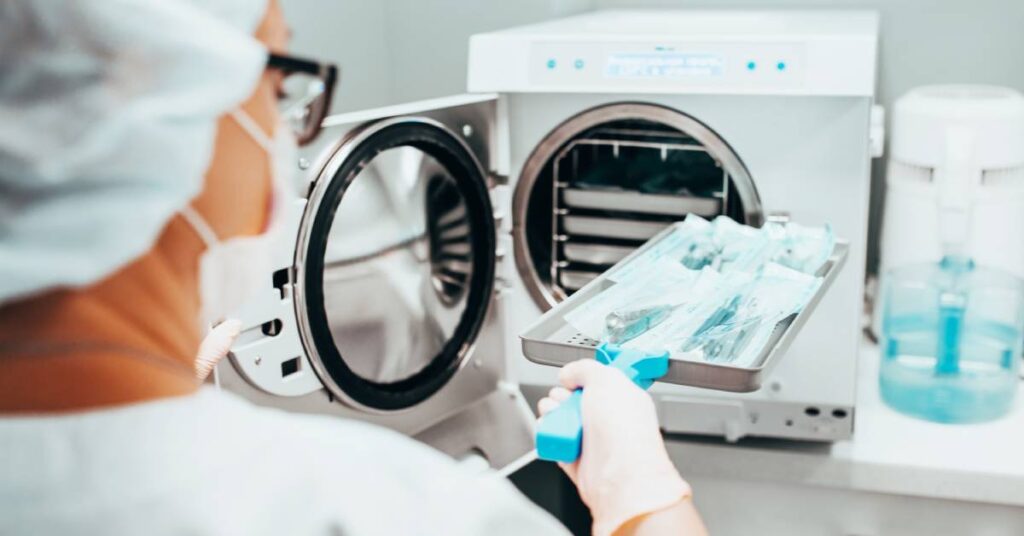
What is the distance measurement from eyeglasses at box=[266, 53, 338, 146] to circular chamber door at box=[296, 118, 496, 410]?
0.44m

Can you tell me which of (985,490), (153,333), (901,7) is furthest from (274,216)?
(901,7)

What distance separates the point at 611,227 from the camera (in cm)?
168

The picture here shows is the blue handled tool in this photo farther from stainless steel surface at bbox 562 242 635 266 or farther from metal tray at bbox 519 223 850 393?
stainless steel surface at bbox 562 242 635 266

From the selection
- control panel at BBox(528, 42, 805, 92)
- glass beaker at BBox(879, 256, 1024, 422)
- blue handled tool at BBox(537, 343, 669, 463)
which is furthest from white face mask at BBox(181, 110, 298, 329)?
glass beaker at BBox(879, 256, 1024, 422)

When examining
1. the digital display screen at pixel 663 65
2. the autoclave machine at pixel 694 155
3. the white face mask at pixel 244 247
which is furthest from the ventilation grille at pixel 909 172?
the white face mask at pixel 244 247

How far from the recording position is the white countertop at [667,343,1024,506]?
154 centimetres

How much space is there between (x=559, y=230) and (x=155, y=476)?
118 cm

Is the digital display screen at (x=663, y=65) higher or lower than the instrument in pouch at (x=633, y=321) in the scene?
higher

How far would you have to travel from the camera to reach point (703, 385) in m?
1.05

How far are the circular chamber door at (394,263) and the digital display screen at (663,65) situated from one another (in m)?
0.25

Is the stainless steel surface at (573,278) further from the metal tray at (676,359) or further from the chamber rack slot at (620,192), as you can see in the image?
the metal tray at (676,359)

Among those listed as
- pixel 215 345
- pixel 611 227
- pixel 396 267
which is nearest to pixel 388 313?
pixel 396 267

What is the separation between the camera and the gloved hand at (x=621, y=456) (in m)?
1.00

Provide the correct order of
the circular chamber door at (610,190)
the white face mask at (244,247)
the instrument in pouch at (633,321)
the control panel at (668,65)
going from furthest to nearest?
the circular chamber door at (610,190)
the control panel at (668,65)
the instrument in pouch at (633,321)
the white face mask at (244,247)
